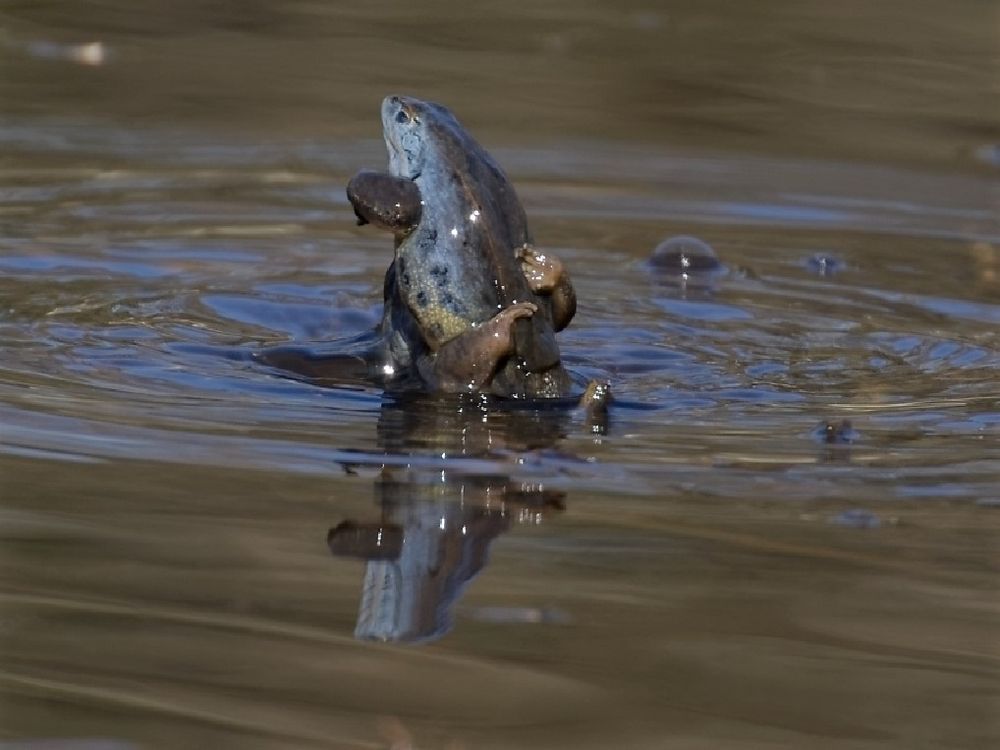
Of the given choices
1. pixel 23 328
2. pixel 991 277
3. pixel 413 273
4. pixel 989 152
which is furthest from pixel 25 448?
pixel 989 152

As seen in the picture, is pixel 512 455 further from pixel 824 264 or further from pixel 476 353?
pixel 824 264

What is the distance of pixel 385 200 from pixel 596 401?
72 centimetres

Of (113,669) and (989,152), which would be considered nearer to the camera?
(113,669)

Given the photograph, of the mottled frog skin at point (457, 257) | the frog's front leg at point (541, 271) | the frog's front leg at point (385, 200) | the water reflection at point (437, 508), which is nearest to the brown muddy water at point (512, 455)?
the water reflection at point (437, 508)

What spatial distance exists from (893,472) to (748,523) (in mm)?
583

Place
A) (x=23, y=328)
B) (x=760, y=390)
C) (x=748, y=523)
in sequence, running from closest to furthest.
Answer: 1. (x=748, y=523)
2. (x=760, y=390)
3. (x=23, y=328)

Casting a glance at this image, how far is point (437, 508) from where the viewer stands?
385 cm

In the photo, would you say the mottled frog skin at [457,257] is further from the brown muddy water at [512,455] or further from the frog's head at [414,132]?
the brown muddy water at [512,455]

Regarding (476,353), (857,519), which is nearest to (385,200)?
(476,353)

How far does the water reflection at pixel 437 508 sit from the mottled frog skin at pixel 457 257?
0.12 metres

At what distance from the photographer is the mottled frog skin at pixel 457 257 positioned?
478 centimetres

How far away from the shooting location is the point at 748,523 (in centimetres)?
384

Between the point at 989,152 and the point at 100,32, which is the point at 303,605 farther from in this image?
the point at 100,32

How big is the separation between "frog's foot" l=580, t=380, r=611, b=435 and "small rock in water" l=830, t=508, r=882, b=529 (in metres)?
0.95
